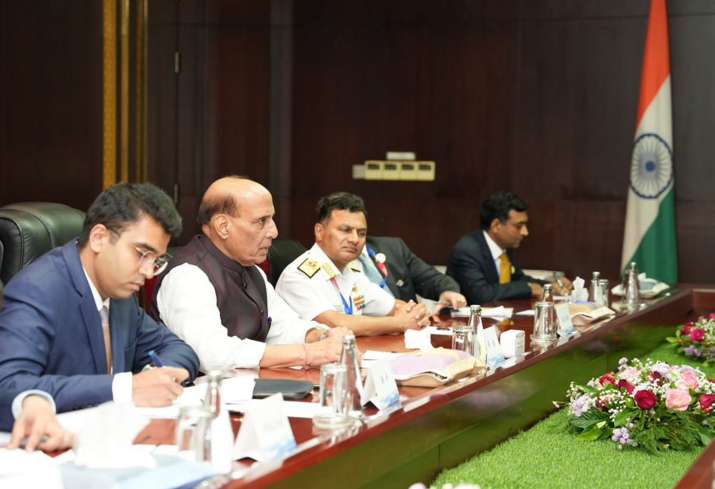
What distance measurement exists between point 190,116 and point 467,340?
4949 mm

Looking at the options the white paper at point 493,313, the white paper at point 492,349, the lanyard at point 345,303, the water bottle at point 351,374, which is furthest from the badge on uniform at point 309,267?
the water bottle at point 351,374

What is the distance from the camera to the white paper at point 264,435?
2.11 meters

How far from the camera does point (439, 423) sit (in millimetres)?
2764

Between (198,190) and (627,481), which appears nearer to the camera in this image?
(627,481)

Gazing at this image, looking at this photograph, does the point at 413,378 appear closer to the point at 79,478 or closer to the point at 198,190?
the point at 79,478

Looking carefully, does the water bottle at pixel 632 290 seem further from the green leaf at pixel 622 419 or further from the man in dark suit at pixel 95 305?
the man in dark suit at pixel 95 305

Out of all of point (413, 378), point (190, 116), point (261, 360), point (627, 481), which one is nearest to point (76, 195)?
point (190, 116)

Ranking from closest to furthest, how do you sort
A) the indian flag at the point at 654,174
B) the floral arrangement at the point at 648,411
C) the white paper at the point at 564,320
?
the floral arrangement at the point at 648,411
the white paper at the point at 564,320
the indian flag at the point at 654,174

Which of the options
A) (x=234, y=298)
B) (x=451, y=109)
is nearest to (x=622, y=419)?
(x=234, y=298)

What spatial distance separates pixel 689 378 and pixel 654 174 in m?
4.26

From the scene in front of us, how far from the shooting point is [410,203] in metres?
8.34

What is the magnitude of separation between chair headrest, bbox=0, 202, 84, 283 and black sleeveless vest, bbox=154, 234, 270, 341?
378mm

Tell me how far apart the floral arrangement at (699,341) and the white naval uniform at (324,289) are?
4.52 feet

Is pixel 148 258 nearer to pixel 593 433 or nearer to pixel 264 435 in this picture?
pixel 264 435
